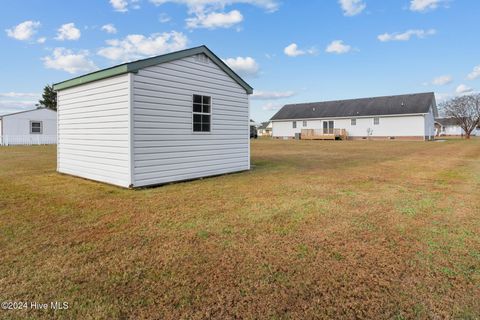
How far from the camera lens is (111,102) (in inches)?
287

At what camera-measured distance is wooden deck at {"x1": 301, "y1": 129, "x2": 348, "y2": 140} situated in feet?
120

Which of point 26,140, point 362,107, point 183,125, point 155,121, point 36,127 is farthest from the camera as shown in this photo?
point 362,107

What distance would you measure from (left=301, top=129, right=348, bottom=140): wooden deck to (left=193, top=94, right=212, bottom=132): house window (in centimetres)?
3027

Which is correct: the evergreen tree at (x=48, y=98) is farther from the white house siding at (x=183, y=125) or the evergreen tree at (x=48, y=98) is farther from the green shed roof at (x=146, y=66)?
the white house siding at (x=183, y=125)

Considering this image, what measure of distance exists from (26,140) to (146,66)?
2610cm

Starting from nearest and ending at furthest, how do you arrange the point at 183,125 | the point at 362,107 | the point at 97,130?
1. the point at 97,130
2. the point at 183,125
3. the point at 362,107

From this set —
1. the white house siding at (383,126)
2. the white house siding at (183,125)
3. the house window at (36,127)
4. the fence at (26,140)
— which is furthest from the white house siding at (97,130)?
the white house siding at (383,126)

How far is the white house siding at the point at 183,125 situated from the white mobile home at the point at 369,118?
3090 cm

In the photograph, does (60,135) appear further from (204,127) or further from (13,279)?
(13,279)

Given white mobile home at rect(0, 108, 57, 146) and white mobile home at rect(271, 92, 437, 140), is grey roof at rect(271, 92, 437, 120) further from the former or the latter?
white mobile home at rect(0, 108, 57, 146)

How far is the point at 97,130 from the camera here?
7820 millimetres

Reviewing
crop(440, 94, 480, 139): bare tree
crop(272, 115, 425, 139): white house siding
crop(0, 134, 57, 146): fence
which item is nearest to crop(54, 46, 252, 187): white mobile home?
crop(0, 134, 57, 146): fence

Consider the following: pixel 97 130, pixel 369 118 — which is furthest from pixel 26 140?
pixel 369 118

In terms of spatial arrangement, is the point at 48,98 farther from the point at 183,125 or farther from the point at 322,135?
the point at 183,125
